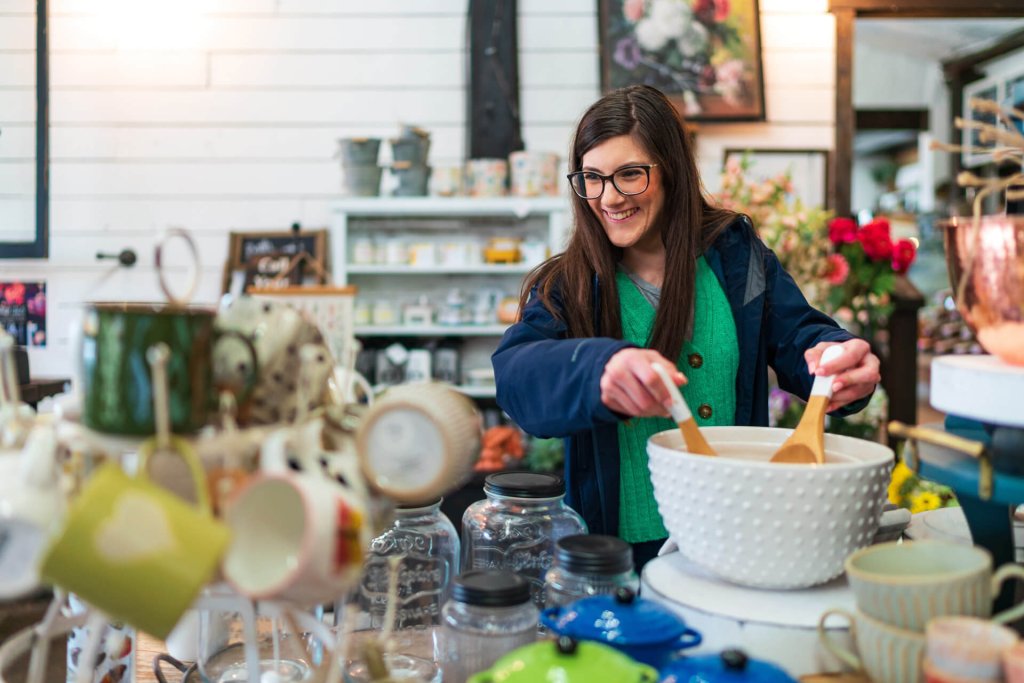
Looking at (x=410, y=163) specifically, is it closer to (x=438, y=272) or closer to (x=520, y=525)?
(x=438, y=272)

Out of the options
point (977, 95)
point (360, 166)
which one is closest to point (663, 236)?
point (360, 166)

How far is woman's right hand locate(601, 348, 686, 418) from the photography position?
0.93m

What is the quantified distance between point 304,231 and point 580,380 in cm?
276

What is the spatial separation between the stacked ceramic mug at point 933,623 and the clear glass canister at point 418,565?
1.64 feet

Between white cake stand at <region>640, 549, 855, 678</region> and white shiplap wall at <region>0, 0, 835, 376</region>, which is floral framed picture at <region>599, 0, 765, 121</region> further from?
white cake stand at <region>640, 549, 855, 678</region>

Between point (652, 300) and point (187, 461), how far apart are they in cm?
102

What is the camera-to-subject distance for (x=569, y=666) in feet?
2.11

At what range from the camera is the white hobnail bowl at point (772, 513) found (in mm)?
779

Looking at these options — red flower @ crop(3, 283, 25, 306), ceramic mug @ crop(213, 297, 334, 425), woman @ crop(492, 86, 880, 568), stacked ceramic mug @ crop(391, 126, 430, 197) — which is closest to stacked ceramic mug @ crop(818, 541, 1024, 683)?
ceramic mug @ crop(213, 297, 334, 425)

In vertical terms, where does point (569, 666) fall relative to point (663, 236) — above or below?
below

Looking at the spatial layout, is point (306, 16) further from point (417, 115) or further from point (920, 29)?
point (920, 29)

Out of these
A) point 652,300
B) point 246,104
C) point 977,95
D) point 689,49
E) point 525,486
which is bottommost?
point 525,486

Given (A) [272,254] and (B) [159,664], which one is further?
(A) [272,254]

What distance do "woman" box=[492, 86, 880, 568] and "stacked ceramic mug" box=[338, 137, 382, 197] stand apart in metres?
1.95
